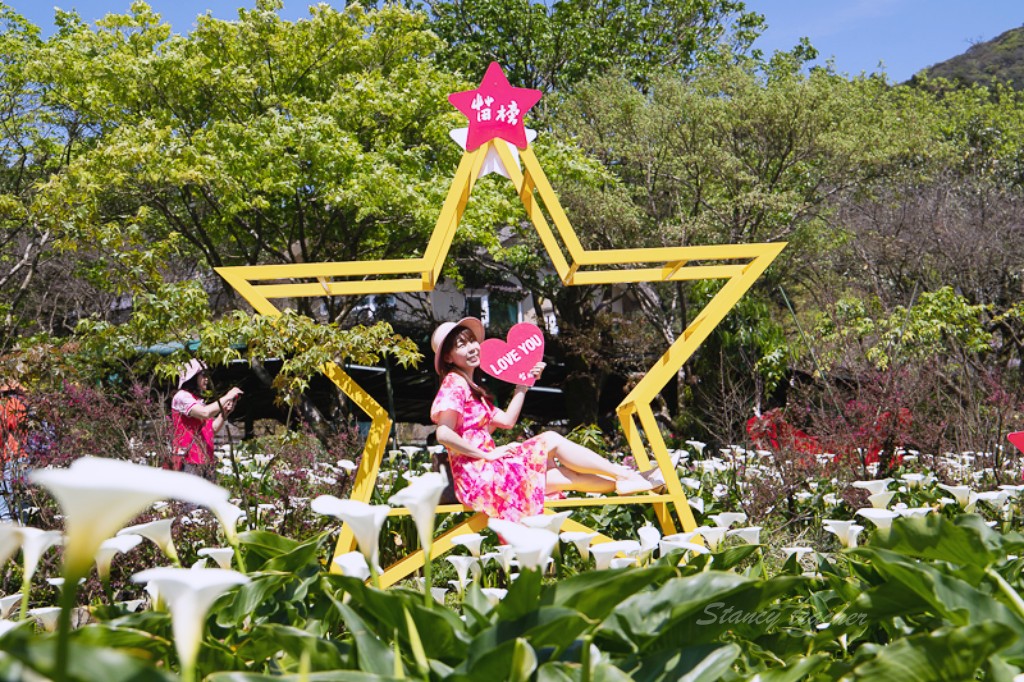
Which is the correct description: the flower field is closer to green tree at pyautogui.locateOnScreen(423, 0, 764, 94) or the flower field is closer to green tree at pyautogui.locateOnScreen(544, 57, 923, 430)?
green tree at pyautogui.locateOnScreen(544, 57, 923, 430)

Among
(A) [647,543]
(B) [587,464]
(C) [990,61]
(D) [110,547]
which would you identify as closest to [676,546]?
(A) [647,543]

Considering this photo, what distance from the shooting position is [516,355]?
4977mm

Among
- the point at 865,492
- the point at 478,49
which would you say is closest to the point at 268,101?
the point at 478,49

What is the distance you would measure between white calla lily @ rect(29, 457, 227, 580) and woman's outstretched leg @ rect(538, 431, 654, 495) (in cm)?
377

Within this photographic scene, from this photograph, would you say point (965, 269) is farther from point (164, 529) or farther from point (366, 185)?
point (164, 529)

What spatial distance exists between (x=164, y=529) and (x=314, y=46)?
1270cm

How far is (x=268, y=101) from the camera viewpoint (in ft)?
44.2

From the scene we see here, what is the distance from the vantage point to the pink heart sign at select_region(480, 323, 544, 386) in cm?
496

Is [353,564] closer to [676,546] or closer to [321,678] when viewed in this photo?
[321,678]

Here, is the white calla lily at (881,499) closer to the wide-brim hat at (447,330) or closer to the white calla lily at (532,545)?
the white calla lily at (532,545)

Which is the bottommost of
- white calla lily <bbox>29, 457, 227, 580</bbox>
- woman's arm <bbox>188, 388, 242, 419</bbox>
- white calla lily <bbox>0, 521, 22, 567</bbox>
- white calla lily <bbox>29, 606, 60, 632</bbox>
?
white calla lily <bbox>29, 606, 60, 632</bbox>

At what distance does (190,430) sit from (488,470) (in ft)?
8.67

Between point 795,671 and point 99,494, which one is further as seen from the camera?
point 795,671

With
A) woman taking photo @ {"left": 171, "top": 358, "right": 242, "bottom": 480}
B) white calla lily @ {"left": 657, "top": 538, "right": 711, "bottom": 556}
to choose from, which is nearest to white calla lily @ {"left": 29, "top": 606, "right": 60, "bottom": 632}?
white calla lily @ {"left": 657, "top": 538, "right": 711, "bottom": 556}
